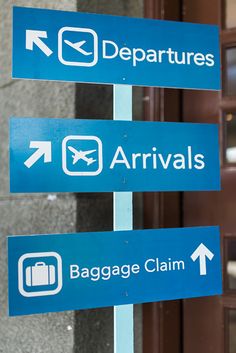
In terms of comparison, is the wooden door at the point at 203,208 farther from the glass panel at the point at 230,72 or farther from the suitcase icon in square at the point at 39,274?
the suitcase icon in square at the point at 39,274

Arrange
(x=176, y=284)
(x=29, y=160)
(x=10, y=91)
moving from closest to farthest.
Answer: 1. (x=29, y=160)
2. (x=176, y=284)
3. (x=10, y=91)

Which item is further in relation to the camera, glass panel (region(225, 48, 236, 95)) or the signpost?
glass panel (region(225, 48, 236, 95))

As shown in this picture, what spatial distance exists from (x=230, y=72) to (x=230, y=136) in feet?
0.72

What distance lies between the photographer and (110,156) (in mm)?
1172

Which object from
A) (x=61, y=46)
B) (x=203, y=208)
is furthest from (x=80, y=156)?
(x=203, y=208)

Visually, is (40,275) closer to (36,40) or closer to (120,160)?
(120,160)

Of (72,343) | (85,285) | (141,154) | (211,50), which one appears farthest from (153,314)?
(211,50)

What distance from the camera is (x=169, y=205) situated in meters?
1.50

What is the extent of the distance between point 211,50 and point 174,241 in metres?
0.56

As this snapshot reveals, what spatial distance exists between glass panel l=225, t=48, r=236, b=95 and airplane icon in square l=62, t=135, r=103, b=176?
22.8 inches

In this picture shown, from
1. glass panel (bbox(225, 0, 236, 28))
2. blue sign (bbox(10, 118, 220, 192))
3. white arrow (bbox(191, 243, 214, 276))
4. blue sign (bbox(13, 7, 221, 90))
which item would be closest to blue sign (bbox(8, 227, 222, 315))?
white arrow (bbox(191, 243, 214, 276))

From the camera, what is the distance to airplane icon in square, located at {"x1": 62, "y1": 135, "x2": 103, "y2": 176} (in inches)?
44.9

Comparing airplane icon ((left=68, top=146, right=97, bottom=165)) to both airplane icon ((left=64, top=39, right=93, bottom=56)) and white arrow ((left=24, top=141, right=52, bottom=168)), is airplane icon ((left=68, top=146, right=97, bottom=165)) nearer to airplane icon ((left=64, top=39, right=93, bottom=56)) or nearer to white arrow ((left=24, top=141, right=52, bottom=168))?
white arrow ((left=24, top=141, right=52, bottom=168))

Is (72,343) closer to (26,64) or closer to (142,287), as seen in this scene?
(142,287)
